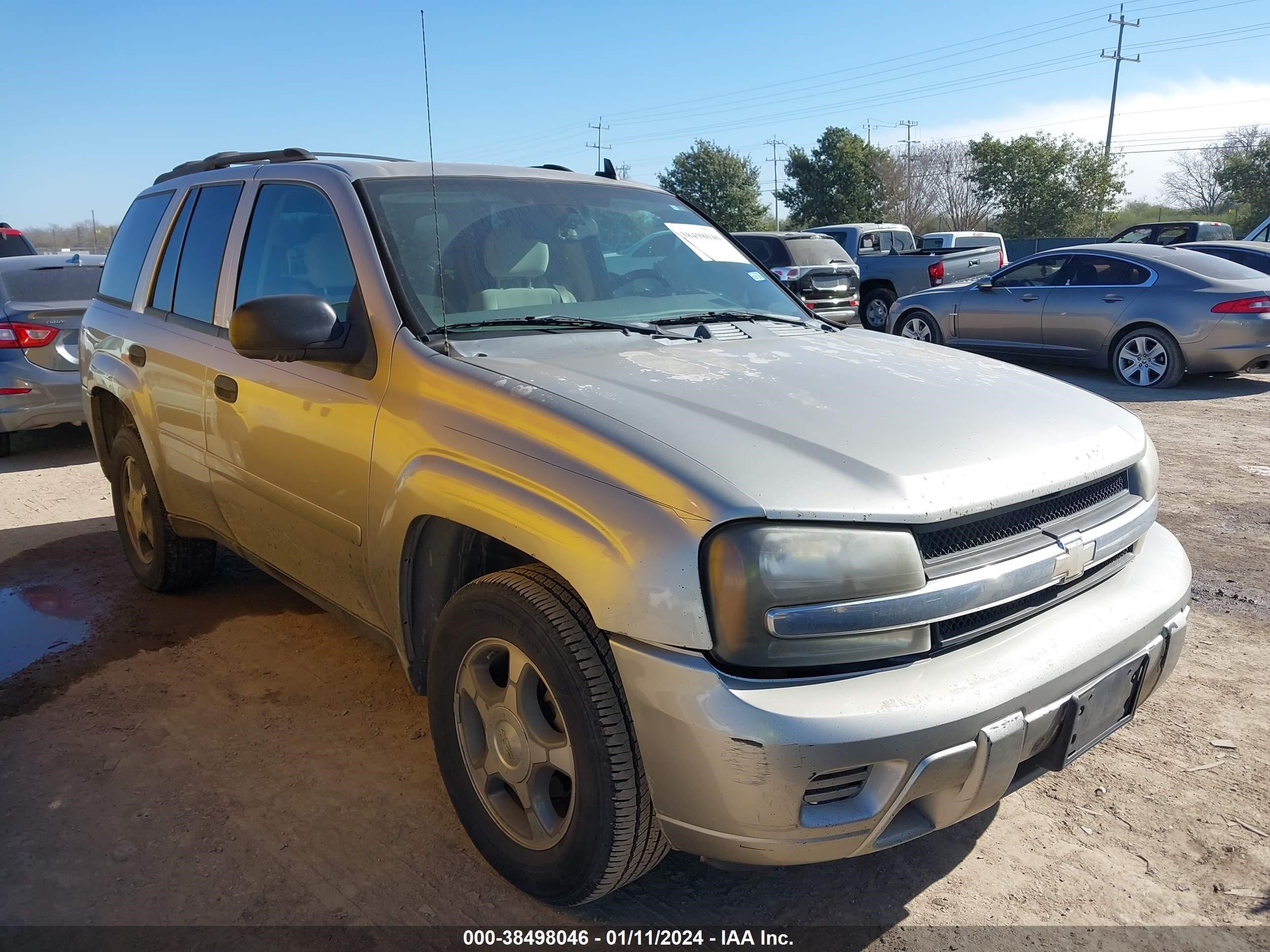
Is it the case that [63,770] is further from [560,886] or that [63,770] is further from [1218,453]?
[1218,453]

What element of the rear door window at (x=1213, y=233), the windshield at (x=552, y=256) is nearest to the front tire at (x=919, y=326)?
the rear door window at (x=1213, y=233)

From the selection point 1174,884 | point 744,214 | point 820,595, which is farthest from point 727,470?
point 744,214

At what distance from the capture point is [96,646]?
4.14 meters

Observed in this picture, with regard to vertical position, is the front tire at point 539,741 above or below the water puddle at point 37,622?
above

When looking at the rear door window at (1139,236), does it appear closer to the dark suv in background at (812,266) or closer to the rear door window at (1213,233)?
the rear door window at (1213,233)

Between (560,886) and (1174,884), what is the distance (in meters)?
1.58

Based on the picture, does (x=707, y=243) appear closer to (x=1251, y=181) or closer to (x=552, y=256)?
(x=552, y=256)

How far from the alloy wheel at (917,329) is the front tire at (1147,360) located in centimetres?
251

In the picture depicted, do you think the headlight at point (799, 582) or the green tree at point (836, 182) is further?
the green tree at point (836, 182)

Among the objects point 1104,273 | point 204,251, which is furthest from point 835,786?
point 1104,273

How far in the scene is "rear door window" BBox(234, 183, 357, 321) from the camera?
10.2ft

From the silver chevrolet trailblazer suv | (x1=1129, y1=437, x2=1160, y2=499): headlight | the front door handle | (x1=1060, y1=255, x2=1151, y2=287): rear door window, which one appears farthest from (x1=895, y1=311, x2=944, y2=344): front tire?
the front door handle

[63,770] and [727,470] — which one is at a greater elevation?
[727,470]

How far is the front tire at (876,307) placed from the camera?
16.6 meters
